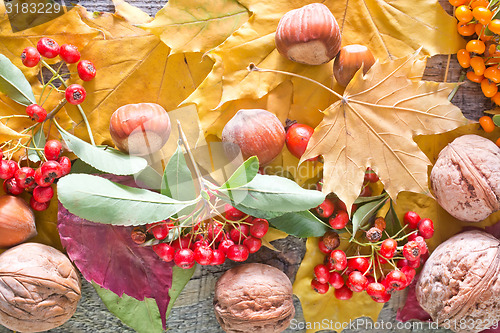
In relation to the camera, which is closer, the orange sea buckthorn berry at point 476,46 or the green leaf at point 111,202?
the green leaf at point 111,202

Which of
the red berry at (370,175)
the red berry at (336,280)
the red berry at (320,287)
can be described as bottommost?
the red berry at (320,287)

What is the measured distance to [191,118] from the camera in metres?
1.04

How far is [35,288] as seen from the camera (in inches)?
36.7

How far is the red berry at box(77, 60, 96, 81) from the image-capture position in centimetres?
99

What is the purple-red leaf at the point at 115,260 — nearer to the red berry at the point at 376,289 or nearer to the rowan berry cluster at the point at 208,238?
the rowan berry cluster at the point at 208,238

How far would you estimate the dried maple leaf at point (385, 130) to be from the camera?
101 cm

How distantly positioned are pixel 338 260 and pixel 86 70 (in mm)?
722

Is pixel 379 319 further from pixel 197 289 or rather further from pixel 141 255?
pixel 141 255

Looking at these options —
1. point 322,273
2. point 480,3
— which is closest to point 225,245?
point 322,273

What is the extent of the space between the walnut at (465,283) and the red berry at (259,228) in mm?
410

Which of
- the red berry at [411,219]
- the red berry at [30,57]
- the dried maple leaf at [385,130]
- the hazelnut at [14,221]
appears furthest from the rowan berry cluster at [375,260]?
the red berry at [30,57]

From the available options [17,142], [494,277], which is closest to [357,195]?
[494,277]

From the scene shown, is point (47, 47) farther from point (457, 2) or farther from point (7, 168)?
point (457, 2)

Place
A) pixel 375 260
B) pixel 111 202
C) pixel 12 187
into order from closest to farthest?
pixel 111 202, pixel 12 187, pixel 375 260
